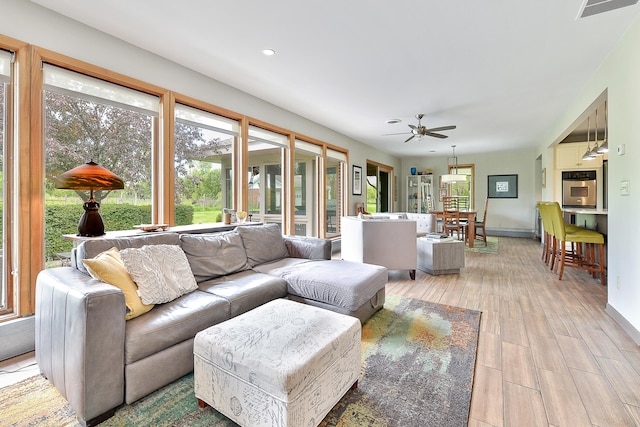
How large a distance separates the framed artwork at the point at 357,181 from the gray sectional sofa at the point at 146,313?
4.09 meters

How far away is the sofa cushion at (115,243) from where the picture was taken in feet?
6.20

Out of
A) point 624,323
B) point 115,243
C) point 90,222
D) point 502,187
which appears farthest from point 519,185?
point 90,222

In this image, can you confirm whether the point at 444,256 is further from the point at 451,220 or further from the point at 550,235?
the point at 451,220

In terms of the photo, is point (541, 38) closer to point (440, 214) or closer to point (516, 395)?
point (516, 395)

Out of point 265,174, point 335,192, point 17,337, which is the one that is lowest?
point 17,337

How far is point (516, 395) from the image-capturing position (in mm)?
1615

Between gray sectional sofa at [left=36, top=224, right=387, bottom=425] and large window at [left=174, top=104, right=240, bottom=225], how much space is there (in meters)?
0.86

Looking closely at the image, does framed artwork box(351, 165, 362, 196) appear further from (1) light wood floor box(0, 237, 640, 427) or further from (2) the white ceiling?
(1) light wood floor box(0, 237, 640, 427)

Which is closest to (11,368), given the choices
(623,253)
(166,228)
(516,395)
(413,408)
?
(166,228)

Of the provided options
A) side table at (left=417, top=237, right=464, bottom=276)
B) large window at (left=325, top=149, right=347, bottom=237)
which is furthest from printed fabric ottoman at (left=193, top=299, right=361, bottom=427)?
large window at (left=325, top=149, right=347, bottom=237)

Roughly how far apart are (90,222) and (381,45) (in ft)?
9.45

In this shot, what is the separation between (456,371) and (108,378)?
6.42ft

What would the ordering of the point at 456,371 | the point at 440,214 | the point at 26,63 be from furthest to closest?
the point at 440,214 → the point at 26,63 → the point at 456,371

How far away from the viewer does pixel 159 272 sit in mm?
1971
